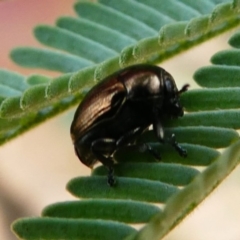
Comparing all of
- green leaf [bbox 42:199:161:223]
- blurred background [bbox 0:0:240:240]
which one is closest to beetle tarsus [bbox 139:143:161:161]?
green leaf [bbox 42:199:161:223]

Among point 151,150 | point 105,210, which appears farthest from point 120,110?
point 105,210

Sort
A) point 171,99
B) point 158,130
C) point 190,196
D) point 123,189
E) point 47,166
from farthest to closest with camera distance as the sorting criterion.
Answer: point 47,166 → point 171,99 → point 158,130 → point 123,189 → point 190,196

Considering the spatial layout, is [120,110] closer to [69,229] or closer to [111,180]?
[111,180]

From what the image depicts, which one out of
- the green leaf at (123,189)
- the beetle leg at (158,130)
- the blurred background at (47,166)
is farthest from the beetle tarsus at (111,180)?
the blurred background at (47,166)

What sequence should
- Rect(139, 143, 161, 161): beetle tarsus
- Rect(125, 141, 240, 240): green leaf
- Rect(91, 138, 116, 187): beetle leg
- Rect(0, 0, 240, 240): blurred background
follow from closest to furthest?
Rect(125, 141, 240, 240): green leaf → Rect(139, 143, 161, 161): beetle tarsus → Rect(91, 138, 116, 187): beetle leg → Rect(0, 0, 240, 240): blurred background

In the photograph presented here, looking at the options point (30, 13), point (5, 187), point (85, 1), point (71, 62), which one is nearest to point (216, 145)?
point (71, 62)

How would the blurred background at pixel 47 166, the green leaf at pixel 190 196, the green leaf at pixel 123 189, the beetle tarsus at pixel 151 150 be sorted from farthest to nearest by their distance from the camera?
1. the blurred background at pixel 47 166
2. the beetle tarsus at pixel 151 150
3. the green leaf at pixel 123 189
4. the green leaf at pixel 190 196

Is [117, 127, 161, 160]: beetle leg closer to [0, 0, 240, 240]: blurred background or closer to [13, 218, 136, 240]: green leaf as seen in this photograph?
[13, 218, 136, 240]: green leaf

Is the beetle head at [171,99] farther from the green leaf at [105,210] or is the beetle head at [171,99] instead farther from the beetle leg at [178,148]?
the green leaf at [105,210]
